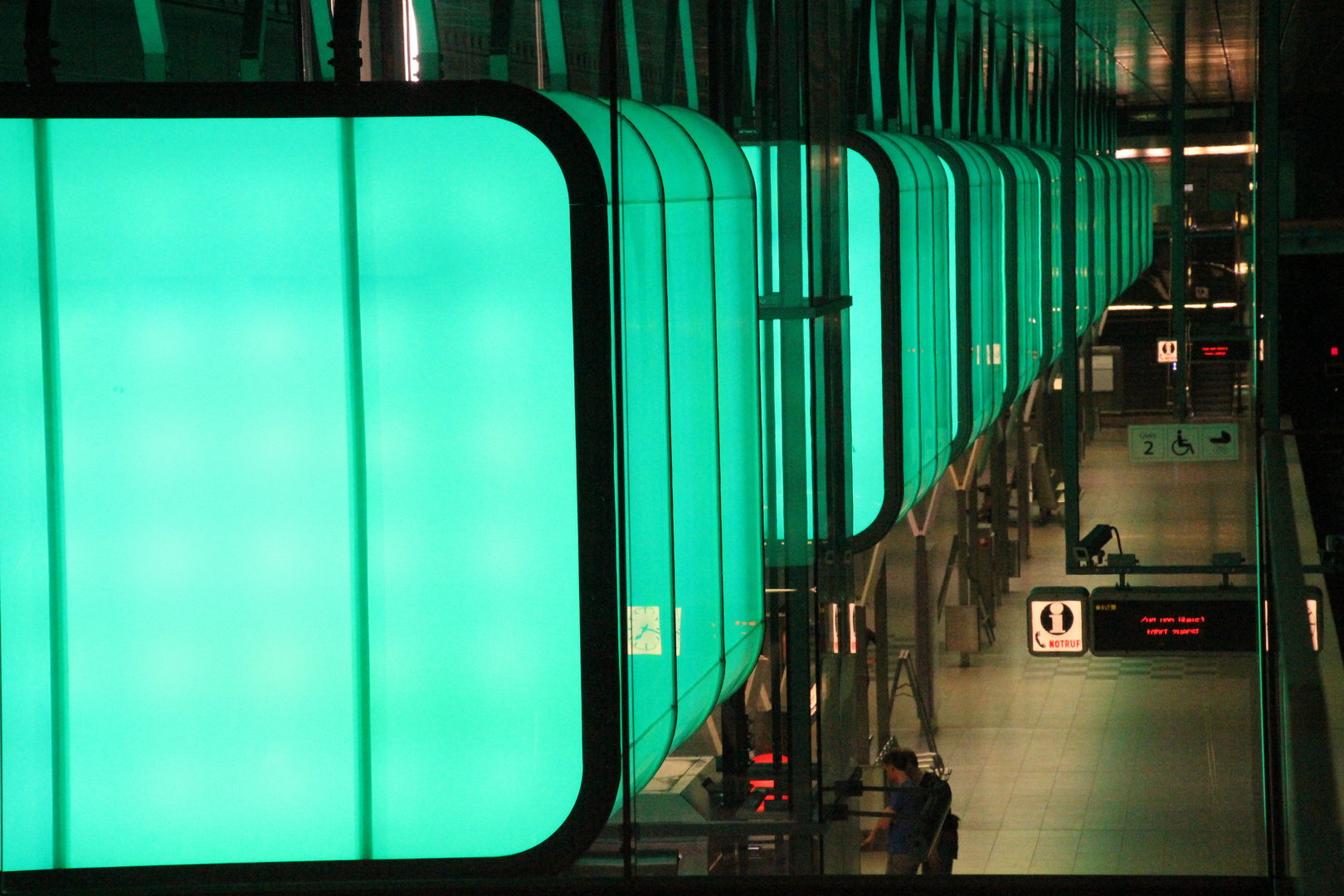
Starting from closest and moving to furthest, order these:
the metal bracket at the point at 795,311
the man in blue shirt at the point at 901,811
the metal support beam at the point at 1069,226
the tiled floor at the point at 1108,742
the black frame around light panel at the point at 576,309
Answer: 1. the black frame around light panel at the point at 576,309
2. the metal bracket at the point at 795,311
3. the metal support beam at the point at 1069,226
4. the man in blue shirt at the point at 901,811
5. the tiled floor at the point at 1108,742

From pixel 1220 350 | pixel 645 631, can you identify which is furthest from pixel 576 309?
pixel 1220 350

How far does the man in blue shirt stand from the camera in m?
8.69

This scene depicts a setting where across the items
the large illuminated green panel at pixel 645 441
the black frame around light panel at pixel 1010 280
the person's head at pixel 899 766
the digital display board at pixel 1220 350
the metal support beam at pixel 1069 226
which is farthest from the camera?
the digital display board at pixel 1220 350

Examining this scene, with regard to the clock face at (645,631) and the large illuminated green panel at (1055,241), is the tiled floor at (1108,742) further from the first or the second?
the clock face at (645,631)

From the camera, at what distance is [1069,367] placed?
27.6ft

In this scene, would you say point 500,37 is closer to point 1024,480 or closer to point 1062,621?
point 1062,621

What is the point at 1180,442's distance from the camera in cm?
1184

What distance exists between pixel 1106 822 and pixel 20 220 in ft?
41.6

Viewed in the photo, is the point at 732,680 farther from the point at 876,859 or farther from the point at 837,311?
the point at 876,859

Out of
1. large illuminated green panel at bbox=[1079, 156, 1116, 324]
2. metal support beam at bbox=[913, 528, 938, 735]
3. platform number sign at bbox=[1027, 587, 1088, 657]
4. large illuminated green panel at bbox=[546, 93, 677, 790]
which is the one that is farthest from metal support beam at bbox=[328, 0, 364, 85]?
metal support beam at bbox=[913, 528, 938, 735]

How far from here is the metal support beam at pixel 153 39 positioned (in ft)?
9.53

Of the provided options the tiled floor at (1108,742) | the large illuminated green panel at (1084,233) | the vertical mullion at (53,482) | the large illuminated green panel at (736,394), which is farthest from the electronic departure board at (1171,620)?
the vertical mullion at (53,482)

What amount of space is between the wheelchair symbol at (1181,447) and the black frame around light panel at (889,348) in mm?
6239

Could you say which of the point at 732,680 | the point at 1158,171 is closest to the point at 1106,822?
the point at 1158,171
